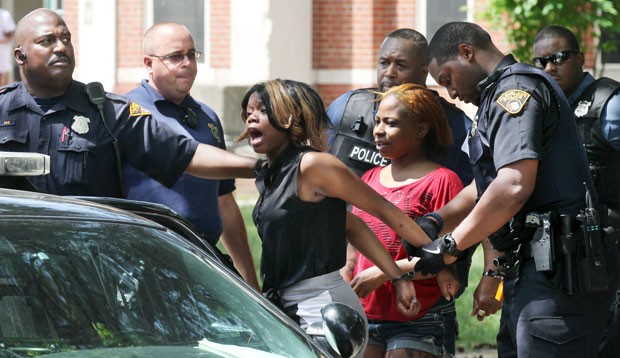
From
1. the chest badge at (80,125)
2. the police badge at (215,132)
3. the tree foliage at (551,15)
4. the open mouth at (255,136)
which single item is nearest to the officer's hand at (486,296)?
the open mouth at (255,136)

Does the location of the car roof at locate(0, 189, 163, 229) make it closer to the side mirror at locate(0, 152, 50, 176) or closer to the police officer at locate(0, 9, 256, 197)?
the side mirror at locate(0, 152, 50, 176)

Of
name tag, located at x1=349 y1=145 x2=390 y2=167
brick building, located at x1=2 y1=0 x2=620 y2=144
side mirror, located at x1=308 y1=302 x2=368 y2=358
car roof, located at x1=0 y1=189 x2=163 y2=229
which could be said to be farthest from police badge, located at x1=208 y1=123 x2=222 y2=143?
brick building, located at x1=2 y1=0 x2=620 y2=144

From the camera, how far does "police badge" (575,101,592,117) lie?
617 centimetres

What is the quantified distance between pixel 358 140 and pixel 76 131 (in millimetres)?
1325

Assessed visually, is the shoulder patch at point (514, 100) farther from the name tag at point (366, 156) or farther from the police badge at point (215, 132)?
the police badge at point (215, 132)

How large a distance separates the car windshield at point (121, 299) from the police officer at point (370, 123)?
1.99 metres

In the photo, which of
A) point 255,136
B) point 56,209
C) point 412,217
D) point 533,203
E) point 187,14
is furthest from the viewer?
point 187,14

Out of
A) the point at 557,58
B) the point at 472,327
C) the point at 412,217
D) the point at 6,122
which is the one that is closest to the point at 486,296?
the point at 412,217

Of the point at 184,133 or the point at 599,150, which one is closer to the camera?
the point at 184,133

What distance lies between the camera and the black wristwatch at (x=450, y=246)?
471 cm

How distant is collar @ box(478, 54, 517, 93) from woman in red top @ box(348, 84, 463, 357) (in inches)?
20.5

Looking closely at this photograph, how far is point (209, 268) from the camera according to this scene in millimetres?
3775

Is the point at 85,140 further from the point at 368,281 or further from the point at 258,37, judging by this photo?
the point at 258,37

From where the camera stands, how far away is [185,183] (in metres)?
5.66
